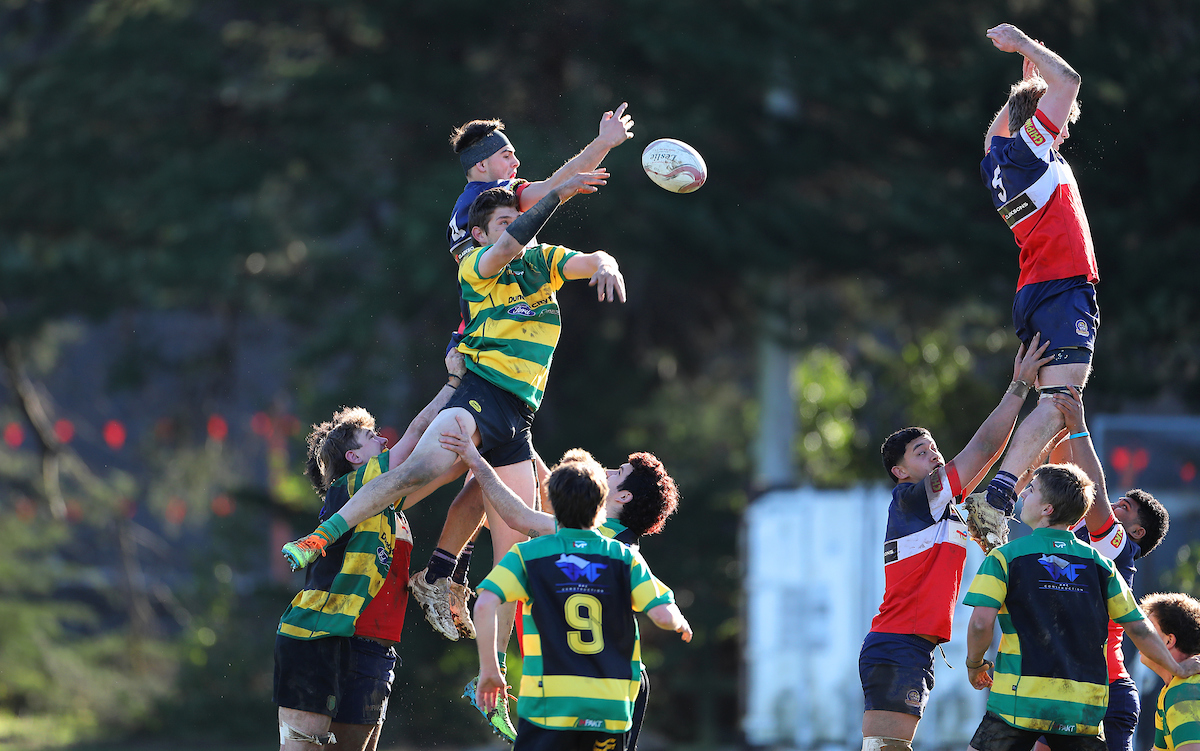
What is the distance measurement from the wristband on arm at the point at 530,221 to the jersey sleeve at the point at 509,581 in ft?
5.84

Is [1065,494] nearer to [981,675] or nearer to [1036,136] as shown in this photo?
[981,675]

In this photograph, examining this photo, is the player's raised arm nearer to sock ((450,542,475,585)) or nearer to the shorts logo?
sock ((450,542,475,585))

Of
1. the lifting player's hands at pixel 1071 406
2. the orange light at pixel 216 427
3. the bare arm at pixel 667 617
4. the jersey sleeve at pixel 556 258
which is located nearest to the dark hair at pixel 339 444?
the jersey sleeve at pixel 556 258

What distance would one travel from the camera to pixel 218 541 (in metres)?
19.4

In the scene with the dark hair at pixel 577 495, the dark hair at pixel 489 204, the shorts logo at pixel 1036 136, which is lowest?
the dark hair at pixel 577 495

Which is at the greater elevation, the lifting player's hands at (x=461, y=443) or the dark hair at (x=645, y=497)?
the lifting player's hands at (x=461, y=443)

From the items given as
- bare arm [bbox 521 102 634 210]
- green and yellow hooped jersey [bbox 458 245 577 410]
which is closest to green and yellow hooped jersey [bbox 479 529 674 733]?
green and yellow hooped jersey [bbox 458 245 577 410]

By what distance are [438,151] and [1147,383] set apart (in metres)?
9.21

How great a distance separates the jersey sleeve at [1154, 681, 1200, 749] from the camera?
649 cm

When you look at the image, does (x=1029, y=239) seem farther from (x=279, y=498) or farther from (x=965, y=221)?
(x=279, y=498)

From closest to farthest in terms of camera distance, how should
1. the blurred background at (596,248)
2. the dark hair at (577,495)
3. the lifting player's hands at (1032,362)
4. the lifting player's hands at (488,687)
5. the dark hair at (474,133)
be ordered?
1. the dark hair at (577,495)
2. the lifting player's hands at (488,687)
3. the lifting player's hands at (1032,362)
4. the dark hair at (474,133)
5. the blurred background at (596,248)

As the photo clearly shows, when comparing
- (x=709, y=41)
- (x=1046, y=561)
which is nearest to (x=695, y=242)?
(x=709, y=41)

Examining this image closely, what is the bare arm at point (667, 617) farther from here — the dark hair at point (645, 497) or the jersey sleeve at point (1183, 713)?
the jersey sleeve at point (1183, 713)

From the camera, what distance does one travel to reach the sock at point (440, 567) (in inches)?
286
